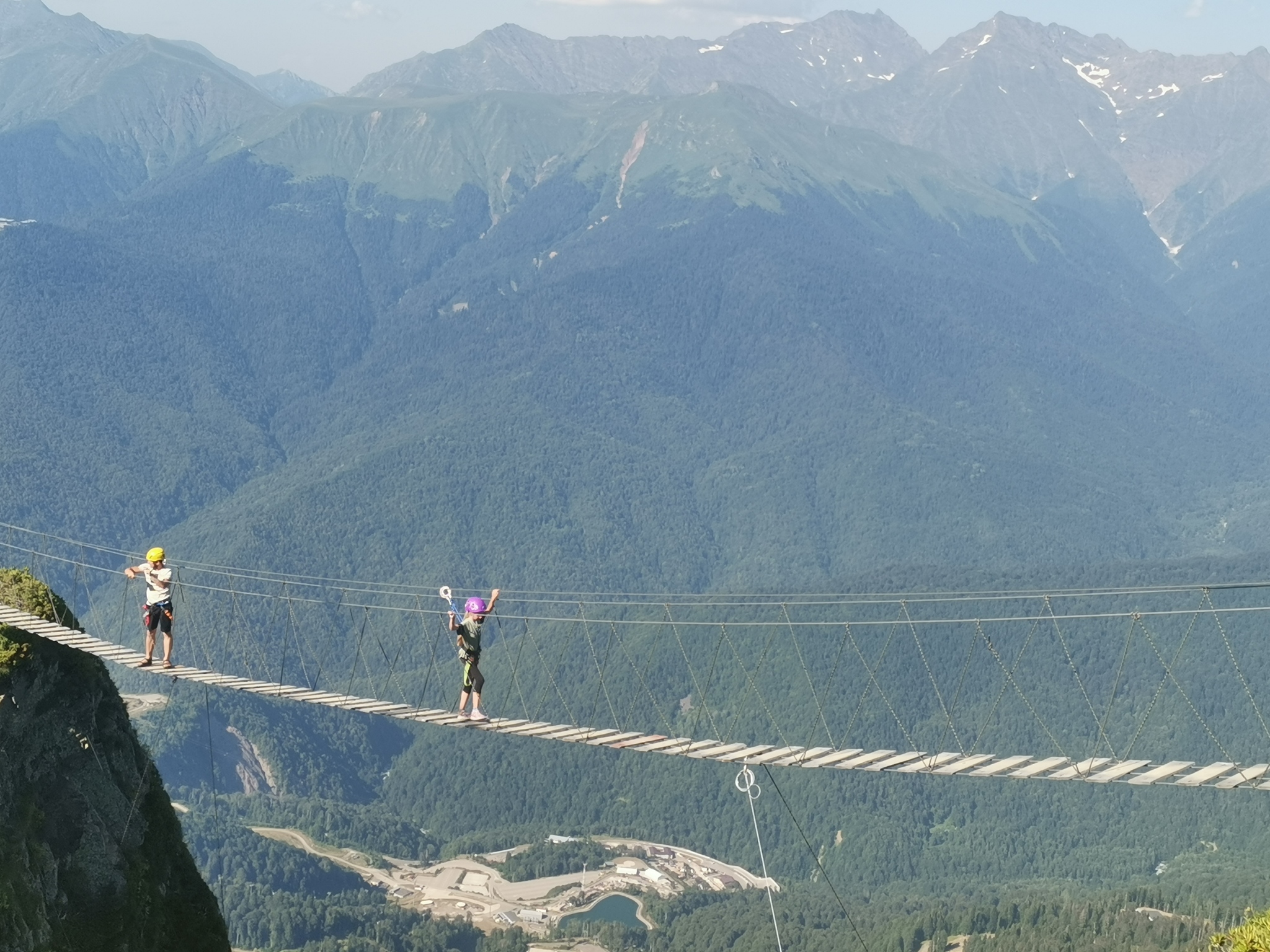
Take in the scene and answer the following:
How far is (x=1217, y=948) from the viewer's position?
108 feet

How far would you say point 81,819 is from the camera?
51031 millimetres

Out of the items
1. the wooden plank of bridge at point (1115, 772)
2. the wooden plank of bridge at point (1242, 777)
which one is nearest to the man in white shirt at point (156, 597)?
the wooden plank of bridge at point (1115, 772)

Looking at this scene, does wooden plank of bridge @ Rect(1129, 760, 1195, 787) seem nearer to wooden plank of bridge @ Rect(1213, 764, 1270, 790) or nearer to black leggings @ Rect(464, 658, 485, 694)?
wooden plank of bridge @ Rect(1213, 764, 1270, 790)

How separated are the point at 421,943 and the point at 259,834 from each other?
143 ft

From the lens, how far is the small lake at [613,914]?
524 feet

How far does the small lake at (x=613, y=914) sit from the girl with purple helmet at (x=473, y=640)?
106993mm

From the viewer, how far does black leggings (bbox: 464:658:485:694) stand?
170 feet

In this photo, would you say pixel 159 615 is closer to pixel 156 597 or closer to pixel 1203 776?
pixel 156 597

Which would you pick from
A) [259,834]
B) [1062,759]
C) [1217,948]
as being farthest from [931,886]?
[1217,948]

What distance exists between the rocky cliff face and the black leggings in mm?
9583

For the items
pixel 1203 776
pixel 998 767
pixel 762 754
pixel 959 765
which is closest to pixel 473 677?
pixel 762 754

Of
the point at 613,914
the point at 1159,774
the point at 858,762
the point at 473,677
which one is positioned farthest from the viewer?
the point at 613,914

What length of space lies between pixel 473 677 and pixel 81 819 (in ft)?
34.3

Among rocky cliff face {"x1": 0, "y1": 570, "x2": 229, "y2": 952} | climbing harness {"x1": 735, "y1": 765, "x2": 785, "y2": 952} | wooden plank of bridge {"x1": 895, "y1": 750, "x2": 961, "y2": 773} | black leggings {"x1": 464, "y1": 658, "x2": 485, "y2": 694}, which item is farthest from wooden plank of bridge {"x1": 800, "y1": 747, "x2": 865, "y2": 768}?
rocky cliff face {"x1": 0, "y1": 570, "x2": 229, "y2": 952}
